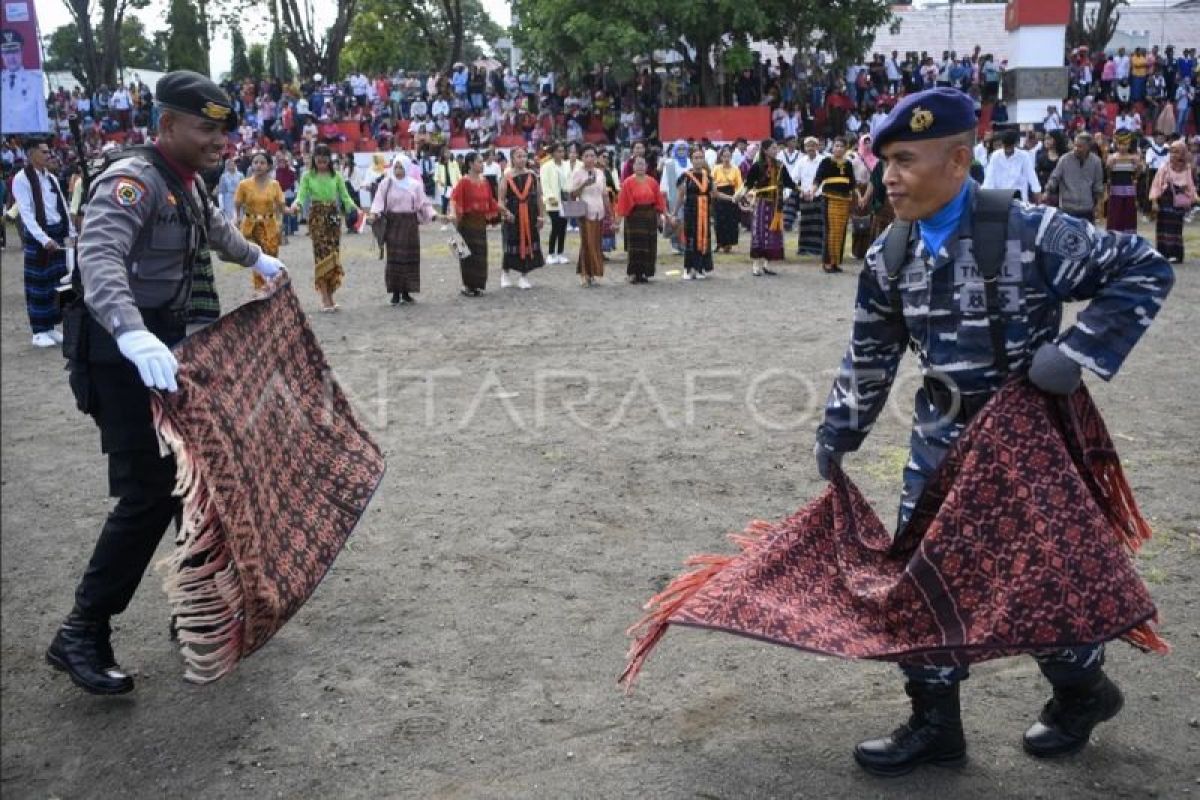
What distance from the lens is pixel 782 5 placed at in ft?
101

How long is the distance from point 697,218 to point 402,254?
366 cm

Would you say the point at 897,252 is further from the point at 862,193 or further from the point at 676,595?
the point at 862,193

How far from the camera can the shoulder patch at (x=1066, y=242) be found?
2.95 m

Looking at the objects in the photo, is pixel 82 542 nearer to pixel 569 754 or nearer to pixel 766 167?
pixel 569 754

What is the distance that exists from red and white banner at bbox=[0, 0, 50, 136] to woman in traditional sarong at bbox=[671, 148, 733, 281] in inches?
343

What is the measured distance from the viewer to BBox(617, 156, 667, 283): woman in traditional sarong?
1430cm

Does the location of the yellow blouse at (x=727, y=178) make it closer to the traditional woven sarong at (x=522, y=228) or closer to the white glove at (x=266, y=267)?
the traditional woven sarong at (x=522, y=228)

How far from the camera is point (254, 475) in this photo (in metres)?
3.73

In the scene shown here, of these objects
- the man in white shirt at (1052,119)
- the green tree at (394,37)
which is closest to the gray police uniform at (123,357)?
the man in white shirt at (1052,119)

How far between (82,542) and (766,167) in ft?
38.6

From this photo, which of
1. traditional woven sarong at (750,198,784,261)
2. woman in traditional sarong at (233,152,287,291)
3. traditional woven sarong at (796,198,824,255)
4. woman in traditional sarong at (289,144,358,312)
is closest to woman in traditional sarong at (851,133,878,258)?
traditional woven sarong at (796,198,824,255)

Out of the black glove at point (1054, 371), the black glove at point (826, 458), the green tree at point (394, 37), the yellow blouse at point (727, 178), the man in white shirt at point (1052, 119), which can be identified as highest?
the green tree at point (394, 37)

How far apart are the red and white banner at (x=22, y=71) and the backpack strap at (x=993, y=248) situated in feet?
51.7

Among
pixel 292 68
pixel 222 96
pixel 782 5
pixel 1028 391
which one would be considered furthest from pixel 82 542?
pixel 292 68
